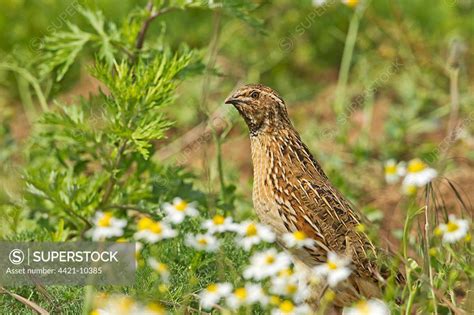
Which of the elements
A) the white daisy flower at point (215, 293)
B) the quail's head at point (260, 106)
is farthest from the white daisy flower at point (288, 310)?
the quail's head at point (260, 106)

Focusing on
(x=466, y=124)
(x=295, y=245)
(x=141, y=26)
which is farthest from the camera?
(x=466, y=124)

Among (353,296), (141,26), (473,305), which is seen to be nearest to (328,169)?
(141,26)

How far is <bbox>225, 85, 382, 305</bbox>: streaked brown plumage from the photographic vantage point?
423 centimetres

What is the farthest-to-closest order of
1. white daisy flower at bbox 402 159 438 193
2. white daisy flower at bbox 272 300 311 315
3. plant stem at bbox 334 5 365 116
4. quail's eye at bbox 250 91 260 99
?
1. plant stem at bbox 334 5 365 116
2. quail's eye at bbox 250 91 260 99
3. white daisy flower at bbox 402 159 438 193
4. white daisy flower at bbox 272 300 311 315

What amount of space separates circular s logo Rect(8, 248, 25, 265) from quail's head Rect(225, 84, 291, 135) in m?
1.25

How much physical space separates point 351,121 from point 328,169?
95cm

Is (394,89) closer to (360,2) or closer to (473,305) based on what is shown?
(360,2)

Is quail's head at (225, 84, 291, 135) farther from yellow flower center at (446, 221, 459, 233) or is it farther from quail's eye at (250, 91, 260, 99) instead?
yellow flower center at (446, 221, 459, 233)

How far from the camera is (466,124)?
7.06 m

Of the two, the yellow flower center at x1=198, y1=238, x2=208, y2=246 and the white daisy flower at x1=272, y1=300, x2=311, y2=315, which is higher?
the yellow flower center at x1=198, y1=238, x2=208, y2=246

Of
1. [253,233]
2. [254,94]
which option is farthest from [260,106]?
[253,233]

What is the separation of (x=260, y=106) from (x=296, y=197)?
519 millimetres

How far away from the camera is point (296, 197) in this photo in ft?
14.4

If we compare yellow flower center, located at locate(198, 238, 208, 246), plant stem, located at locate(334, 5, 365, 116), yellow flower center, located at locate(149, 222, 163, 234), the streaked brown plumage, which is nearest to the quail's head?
the streaked brown plumage
